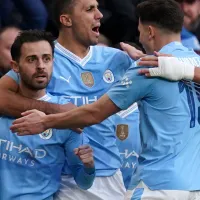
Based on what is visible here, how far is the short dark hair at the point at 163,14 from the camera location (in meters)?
5.69

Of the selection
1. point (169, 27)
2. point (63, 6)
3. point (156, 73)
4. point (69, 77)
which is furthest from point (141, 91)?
point (63, 6)

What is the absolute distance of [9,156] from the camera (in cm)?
611

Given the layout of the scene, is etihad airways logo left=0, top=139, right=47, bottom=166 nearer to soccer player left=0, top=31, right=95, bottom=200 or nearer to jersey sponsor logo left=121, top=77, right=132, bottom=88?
soccer player left=0, top=31, right=95, bottom=200

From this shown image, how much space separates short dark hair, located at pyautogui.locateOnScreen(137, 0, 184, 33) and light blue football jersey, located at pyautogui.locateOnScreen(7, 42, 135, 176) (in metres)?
0.84

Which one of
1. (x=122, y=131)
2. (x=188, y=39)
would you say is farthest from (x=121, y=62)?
(x=188, y=39)

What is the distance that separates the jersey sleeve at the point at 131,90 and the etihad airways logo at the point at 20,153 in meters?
0.83

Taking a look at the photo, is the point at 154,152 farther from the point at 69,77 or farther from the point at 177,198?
the point at 69,77

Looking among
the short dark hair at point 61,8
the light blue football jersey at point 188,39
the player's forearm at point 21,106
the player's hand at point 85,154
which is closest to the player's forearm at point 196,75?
the player's hand at point 85,154

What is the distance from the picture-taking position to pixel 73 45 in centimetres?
663

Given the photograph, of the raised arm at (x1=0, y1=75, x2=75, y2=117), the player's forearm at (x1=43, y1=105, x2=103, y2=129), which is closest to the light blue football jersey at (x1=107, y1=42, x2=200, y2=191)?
the player's forearm at (x1=43, y1=105, x2=103, y2=129)

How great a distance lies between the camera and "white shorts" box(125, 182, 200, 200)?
5477 millimetres

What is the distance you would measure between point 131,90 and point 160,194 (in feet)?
2.10

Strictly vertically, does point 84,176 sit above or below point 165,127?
below

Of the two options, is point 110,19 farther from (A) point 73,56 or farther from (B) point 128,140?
(A) point 73,56
